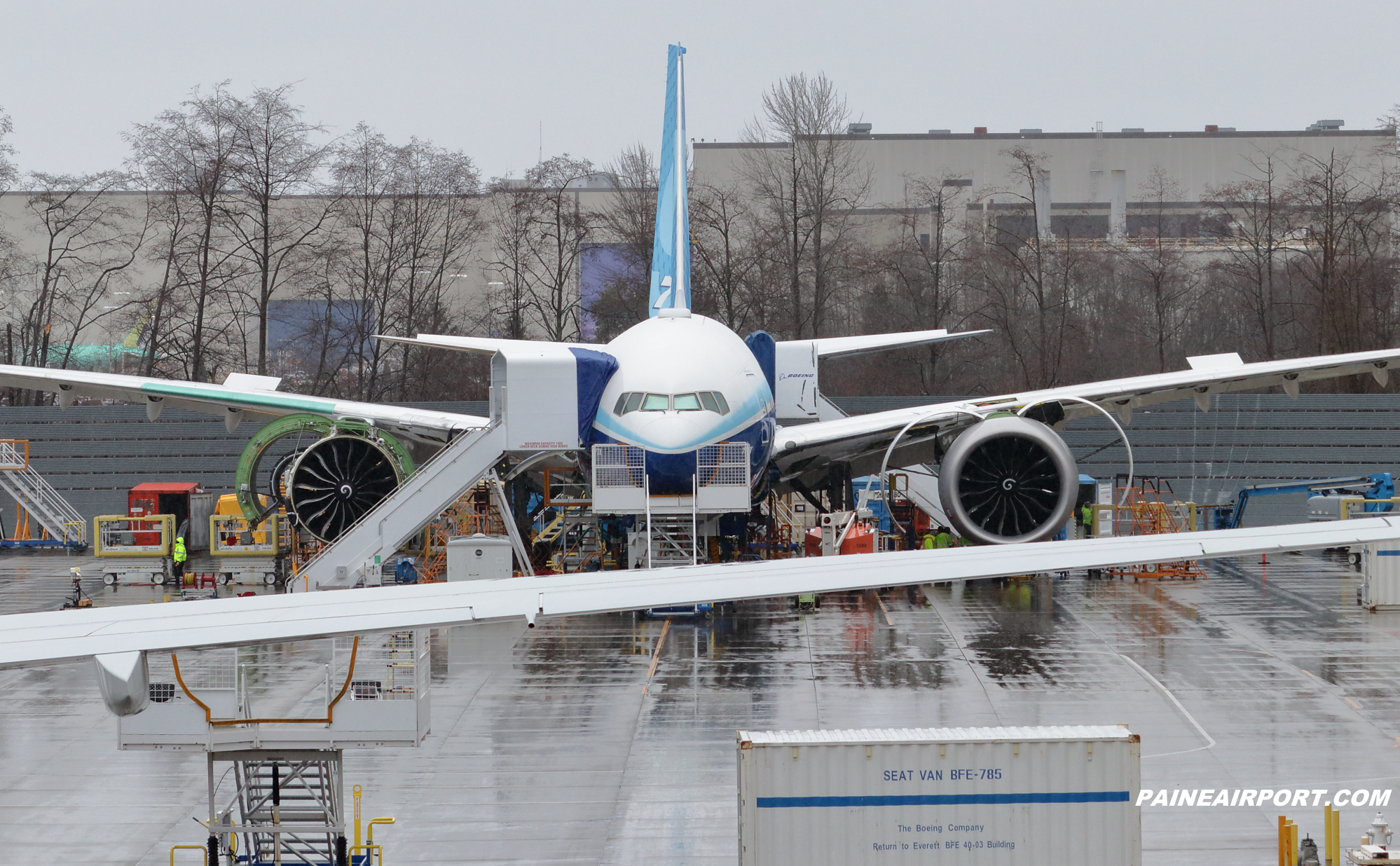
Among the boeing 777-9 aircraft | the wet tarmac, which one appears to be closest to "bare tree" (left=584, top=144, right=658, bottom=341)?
the boeing 777-9 aircraft

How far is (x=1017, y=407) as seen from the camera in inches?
1068

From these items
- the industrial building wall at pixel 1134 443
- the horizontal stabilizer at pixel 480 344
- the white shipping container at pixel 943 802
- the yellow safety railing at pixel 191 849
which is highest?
the horizontal stabilizer at pixel 480 344

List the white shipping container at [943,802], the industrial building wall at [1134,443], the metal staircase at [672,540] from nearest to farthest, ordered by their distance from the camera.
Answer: the white shipping container at [943,802] → the metal staircase at [672,540] → the industrial building wall at [1134,443]

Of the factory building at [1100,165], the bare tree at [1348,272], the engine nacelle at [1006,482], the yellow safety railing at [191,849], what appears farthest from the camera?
the factory building at [1100,165]

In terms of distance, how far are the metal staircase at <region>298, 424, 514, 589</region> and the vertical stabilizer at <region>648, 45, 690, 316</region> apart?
6872 millimetres

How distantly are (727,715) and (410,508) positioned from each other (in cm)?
1033

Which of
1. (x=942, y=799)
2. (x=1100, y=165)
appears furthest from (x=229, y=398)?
(x=1100, y=165)

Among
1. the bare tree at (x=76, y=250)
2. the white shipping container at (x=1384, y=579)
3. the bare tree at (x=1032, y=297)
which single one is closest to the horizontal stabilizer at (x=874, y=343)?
the white shipping container at (x=1384, y=579)

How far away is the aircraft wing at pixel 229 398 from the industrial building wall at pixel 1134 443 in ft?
37.3

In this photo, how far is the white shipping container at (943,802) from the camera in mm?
10164

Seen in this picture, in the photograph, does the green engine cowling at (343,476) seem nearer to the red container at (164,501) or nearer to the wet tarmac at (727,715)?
the wet tarmac at (727,715)

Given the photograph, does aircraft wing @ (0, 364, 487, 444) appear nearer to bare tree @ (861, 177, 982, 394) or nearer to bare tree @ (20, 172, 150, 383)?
bare tree @ (20, 172, 150, 383)

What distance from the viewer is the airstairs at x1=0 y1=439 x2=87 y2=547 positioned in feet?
126

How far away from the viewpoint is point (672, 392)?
24312 millimetres
